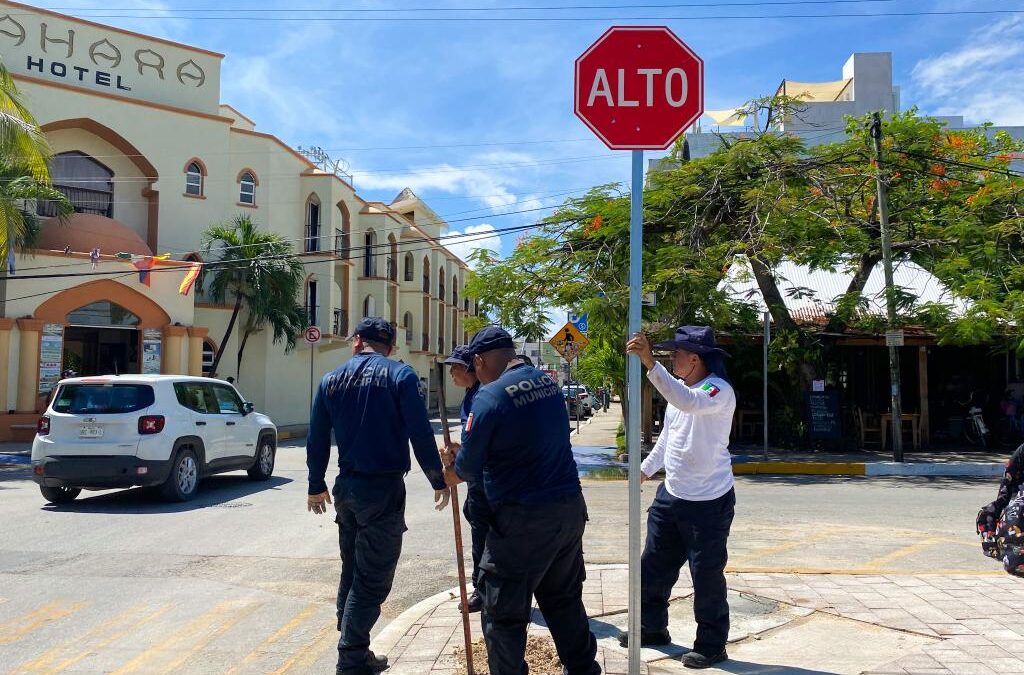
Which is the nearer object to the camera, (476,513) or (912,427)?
(476,513)

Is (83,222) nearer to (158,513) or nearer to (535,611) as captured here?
(158,513)

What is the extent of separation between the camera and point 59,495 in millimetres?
11359

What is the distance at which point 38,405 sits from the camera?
23094 mm

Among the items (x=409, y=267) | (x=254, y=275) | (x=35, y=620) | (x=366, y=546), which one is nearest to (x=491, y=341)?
(x=366, y=546)

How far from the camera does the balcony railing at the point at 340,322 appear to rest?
37219mm

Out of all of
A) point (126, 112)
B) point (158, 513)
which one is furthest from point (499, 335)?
point (126, 112)

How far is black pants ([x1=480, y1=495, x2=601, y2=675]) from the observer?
384 centimetres

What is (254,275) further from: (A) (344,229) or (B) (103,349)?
(A) (344,229)

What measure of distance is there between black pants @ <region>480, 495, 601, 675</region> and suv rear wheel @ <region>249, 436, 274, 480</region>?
10.3m

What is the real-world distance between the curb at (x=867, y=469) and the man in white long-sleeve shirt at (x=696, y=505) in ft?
36.9

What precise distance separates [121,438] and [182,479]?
1010mm

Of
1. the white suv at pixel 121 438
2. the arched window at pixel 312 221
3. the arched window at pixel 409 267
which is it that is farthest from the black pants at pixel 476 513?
the arched window at pixel 409 267

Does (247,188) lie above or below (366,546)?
above

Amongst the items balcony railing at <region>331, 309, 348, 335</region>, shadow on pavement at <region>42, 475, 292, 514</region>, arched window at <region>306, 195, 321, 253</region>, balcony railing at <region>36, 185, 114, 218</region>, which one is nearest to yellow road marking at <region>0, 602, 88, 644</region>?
shadow on pavement at <region>42, 475, 292, 514</region>
